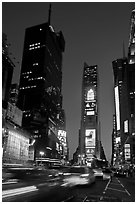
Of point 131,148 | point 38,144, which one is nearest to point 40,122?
point 38,144

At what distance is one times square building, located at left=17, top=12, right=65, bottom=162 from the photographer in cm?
Answer: 11312

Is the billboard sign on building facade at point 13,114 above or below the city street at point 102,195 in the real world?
above

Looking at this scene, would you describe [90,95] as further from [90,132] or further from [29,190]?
[29,190]

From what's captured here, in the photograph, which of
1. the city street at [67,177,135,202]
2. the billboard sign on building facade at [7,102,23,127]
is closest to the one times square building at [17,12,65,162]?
the billboard sign on building facade at [7,102,23,127]

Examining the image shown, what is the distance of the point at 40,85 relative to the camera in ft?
438

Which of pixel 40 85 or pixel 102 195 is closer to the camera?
pixel 102 195

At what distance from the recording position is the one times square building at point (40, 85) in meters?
113

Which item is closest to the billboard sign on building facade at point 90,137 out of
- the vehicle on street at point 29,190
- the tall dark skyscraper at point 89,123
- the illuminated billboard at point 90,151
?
the tall dark skyscraper at point 89,123

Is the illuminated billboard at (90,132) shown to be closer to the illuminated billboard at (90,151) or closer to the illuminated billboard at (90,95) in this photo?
the illuminated billboard at (90,151)

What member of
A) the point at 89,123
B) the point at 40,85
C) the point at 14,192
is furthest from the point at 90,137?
the point at 14,192

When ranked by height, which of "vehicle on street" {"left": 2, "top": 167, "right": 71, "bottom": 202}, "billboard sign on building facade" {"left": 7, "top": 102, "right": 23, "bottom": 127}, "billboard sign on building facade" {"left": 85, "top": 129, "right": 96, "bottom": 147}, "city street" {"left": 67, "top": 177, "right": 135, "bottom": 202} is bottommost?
"billboard sign on building facade" {"left": 85, "top": 129, "right": 96, "bottom": 147}

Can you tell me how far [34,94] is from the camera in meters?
132

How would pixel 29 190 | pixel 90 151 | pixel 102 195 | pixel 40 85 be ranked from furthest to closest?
pixel 40 85 → pixel 90 151 → pixel 102 195 → pixel 29 190

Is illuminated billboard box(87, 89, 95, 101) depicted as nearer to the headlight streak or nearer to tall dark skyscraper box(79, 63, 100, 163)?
tall dark skyscraper box(79, 63, 100, 163)
